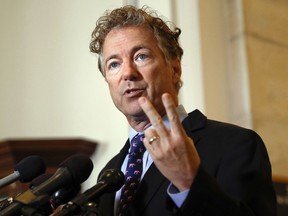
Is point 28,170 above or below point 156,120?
below

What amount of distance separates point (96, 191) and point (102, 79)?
3.44m

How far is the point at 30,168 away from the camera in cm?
201

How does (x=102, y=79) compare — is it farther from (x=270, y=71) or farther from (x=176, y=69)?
(x=176, y=69)

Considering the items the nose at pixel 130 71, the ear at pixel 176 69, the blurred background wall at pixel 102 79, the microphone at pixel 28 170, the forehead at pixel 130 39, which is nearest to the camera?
the microphone at pixel 28 170

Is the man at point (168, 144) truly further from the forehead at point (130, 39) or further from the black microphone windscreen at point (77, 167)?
the black microphone windscreen at point (77, 167)

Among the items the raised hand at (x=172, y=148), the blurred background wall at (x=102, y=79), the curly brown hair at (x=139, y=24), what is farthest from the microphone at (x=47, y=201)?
the blurred background wall at (x=102, y=79)

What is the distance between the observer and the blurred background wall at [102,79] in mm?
4441

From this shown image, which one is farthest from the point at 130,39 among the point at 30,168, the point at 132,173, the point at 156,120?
the point at 156,120

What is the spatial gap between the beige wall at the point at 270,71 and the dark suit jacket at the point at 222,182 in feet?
7.61

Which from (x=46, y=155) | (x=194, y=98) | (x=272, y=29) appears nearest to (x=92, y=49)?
(x=194, y=98)

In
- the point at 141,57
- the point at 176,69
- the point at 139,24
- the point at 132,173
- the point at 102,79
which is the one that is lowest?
the point at 102,79

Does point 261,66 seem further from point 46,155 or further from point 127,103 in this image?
point 127,103

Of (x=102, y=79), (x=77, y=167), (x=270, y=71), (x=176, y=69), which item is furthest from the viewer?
(x=102, y=79)

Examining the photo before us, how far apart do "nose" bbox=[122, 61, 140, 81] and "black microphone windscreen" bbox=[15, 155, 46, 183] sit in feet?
1.56
